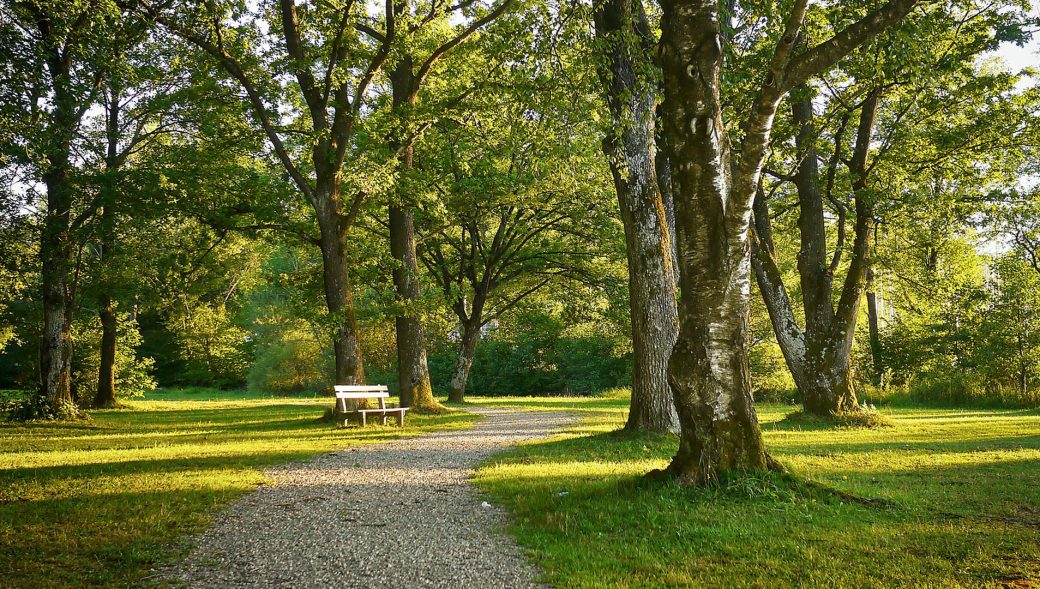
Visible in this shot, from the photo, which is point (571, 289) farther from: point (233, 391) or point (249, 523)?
point (233, 391)

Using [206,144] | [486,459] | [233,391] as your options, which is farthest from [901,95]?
[233,391]

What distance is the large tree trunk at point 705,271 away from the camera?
604 centimetres

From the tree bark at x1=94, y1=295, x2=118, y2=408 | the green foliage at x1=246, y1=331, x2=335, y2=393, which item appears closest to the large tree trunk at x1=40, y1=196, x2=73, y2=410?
the tree bark at x1=94, y1=295, x2=118, y2=408

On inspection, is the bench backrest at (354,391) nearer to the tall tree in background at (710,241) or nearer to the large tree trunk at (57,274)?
the large tree trunk at (57,274)

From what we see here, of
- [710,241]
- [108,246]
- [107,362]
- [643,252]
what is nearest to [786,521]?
[710,241]

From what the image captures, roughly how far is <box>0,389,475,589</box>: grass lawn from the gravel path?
1.21ft

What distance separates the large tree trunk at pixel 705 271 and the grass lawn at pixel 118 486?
4.41 metres

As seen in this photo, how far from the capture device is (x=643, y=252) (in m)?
9.86

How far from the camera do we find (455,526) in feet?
17.8

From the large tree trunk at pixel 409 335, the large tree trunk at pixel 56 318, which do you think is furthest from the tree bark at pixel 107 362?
the large tree trunk at pixel 409 335

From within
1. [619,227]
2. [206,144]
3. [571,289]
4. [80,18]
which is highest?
[80,18]

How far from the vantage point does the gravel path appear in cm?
414

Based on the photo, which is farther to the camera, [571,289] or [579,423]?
[571,289]

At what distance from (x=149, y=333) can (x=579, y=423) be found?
140ft
